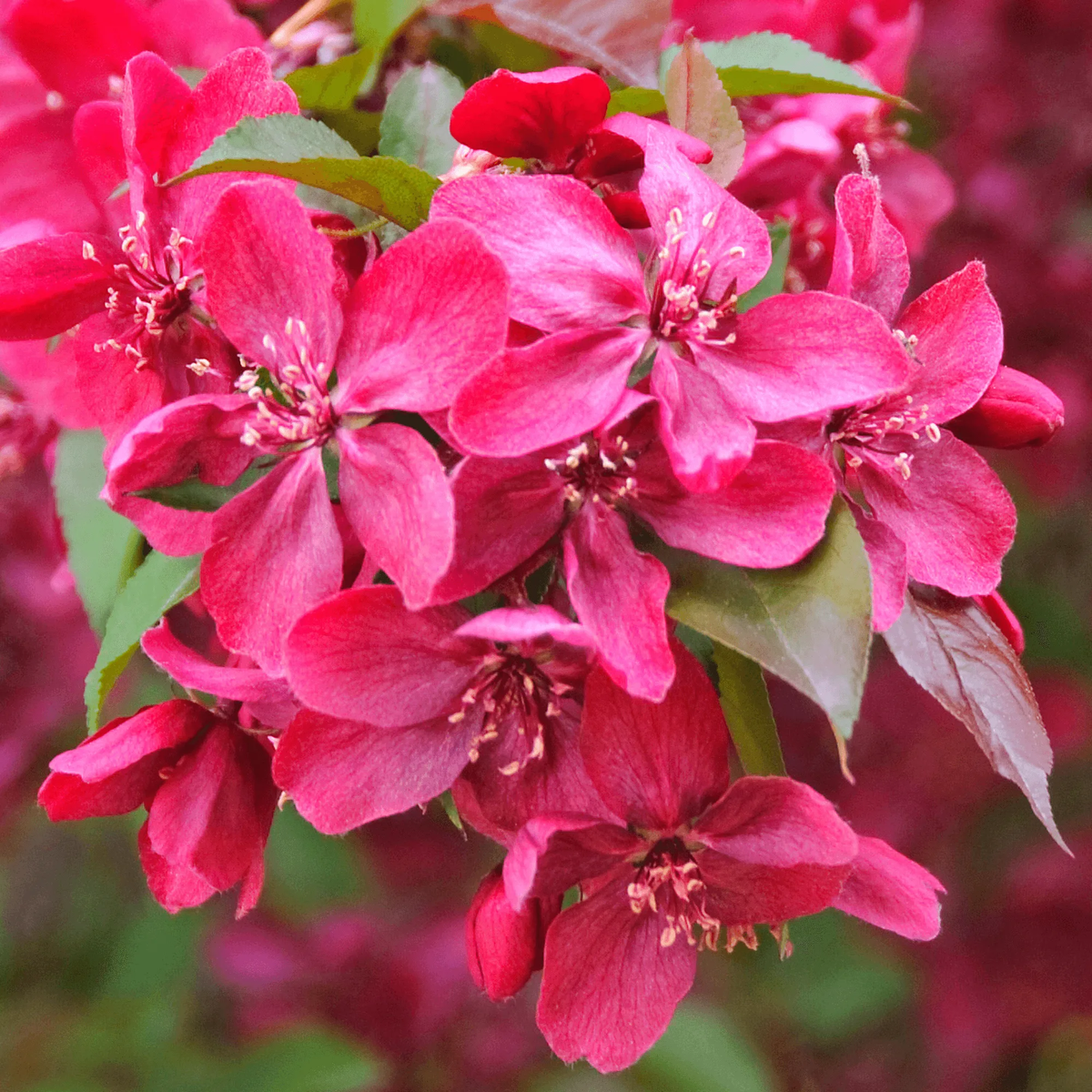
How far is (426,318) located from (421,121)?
232 mm

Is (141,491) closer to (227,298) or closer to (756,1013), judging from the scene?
(227,298)

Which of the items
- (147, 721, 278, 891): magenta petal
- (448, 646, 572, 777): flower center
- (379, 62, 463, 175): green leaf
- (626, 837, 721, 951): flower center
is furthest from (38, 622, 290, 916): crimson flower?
(379, 62, 463, 175): green leaf

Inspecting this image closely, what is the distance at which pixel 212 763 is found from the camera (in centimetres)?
63

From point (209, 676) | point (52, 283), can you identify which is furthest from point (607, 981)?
point (52, 283)

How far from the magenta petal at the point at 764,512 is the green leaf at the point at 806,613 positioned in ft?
0.04

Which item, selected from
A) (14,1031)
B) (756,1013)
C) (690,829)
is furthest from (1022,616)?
(14,1031)

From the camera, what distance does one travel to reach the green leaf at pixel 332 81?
0.77m

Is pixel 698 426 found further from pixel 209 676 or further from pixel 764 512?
pixel 209 676

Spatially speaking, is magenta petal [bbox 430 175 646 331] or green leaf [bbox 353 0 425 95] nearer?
magenta petal [bbox 430 175 646 331]

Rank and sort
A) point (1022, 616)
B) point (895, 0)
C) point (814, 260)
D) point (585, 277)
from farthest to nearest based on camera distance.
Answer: point (1022, 616), point (895, 0), point (814, 260), point (585, 277)

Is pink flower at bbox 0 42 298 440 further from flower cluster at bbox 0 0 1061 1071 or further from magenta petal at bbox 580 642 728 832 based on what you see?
magenta petal at bbox 580 642 728 832

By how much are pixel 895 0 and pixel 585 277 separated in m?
0.62

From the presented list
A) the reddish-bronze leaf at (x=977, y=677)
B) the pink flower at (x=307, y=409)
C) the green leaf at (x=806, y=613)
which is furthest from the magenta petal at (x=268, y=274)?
the reddish-bronze leaf at (x=977, y=677)

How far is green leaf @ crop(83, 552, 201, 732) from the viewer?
0.63m
